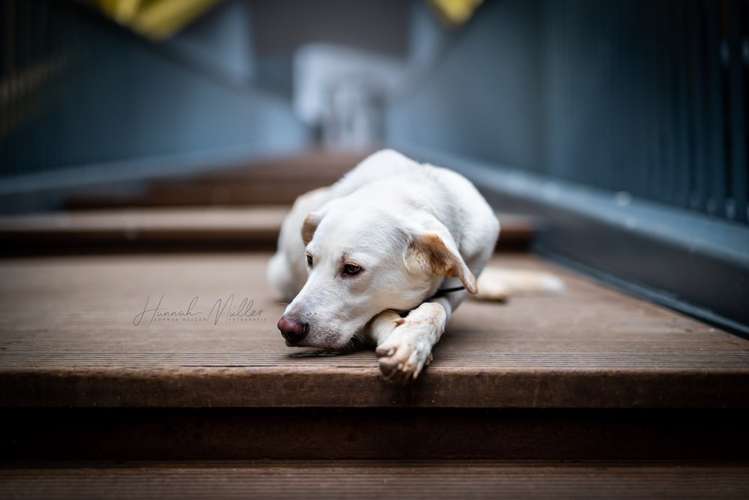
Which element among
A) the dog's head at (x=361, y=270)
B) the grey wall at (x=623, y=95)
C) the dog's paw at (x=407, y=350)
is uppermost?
the grey wall at (x=623, y=95)

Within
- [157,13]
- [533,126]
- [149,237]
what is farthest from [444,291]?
[157,13]

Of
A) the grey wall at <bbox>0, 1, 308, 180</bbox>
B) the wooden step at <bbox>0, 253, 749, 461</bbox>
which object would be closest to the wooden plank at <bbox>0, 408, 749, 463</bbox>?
the wooden step at <bbox>0, 253, 749, 461</bbox>

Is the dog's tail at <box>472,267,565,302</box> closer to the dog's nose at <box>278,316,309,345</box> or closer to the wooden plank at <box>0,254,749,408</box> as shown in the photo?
the wooden plank at <box>0,254,749,408</box>

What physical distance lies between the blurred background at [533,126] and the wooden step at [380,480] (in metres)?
0.53

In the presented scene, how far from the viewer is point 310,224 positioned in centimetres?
145

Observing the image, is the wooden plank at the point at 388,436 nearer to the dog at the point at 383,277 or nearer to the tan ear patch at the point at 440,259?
the dog at the point at 383,277

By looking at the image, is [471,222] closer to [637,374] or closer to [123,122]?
[637,374]

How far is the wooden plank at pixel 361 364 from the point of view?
124cm

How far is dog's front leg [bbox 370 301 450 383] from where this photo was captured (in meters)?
1.17

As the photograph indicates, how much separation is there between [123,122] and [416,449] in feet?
15.5

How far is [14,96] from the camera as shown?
3557mm

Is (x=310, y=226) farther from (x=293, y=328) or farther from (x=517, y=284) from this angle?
(x=517, y=284)
